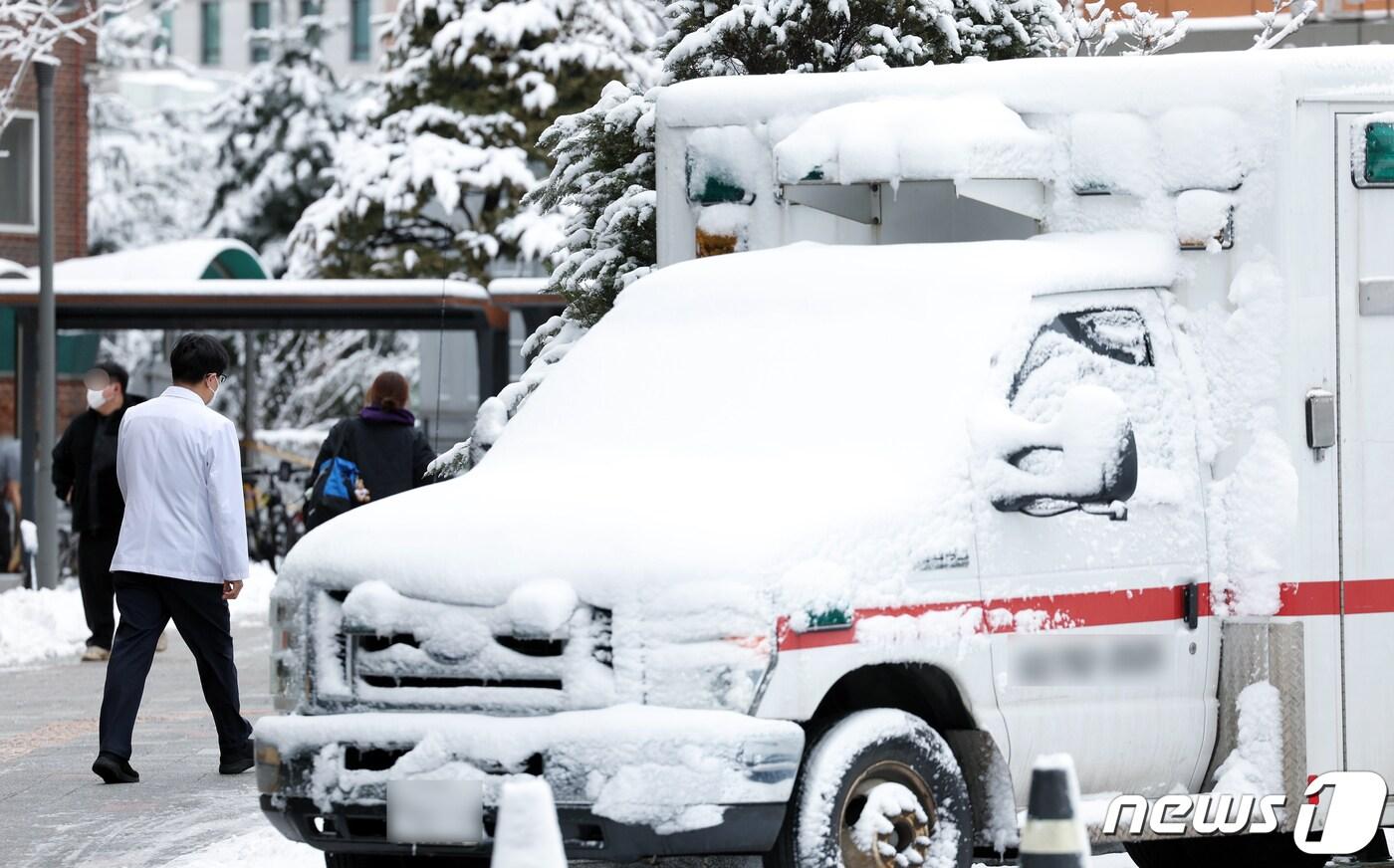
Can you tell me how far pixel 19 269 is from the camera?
27.4m

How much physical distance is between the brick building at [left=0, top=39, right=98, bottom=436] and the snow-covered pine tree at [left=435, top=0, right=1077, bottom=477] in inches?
718

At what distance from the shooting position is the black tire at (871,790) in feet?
20.8

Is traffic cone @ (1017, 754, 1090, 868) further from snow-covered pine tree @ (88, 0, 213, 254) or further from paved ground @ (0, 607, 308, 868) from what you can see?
snow-covered pine tree @ (88, 0, 213, 254)

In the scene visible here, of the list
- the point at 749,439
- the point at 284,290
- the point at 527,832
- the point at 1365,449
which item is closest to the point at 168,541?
the point at 749,439

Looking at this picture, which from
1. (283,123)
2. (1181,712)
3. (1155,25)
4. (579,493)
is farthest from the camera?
(283,123)

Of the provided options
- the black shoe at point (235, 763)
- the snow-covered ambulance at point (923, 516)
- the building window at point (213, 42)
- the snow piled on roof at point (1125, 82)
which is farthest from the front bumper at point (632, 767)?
the building window at point (213, 42)

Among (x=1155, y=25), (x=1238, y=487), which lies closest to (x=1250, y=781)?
(x=1238, y=487)

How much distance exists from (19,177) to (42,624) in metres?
17.9

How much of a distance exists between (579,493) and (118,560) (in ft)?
13.2

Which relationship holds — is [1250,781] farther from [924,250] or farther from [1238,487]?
[924,250]

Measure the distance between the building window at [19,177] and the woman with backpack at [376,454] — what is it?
71.9ft

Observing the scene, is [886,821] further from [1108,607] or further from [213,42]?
[213,42]

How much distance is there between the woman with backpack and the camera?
13.3 meters

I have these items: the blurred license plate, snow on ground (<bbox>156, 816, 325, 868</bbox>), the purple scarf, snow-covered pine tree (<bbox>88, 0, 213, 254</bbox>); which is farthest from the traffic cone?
snow-covered pine tree (<bbox>88, 0, 213, 254</bbox>)
